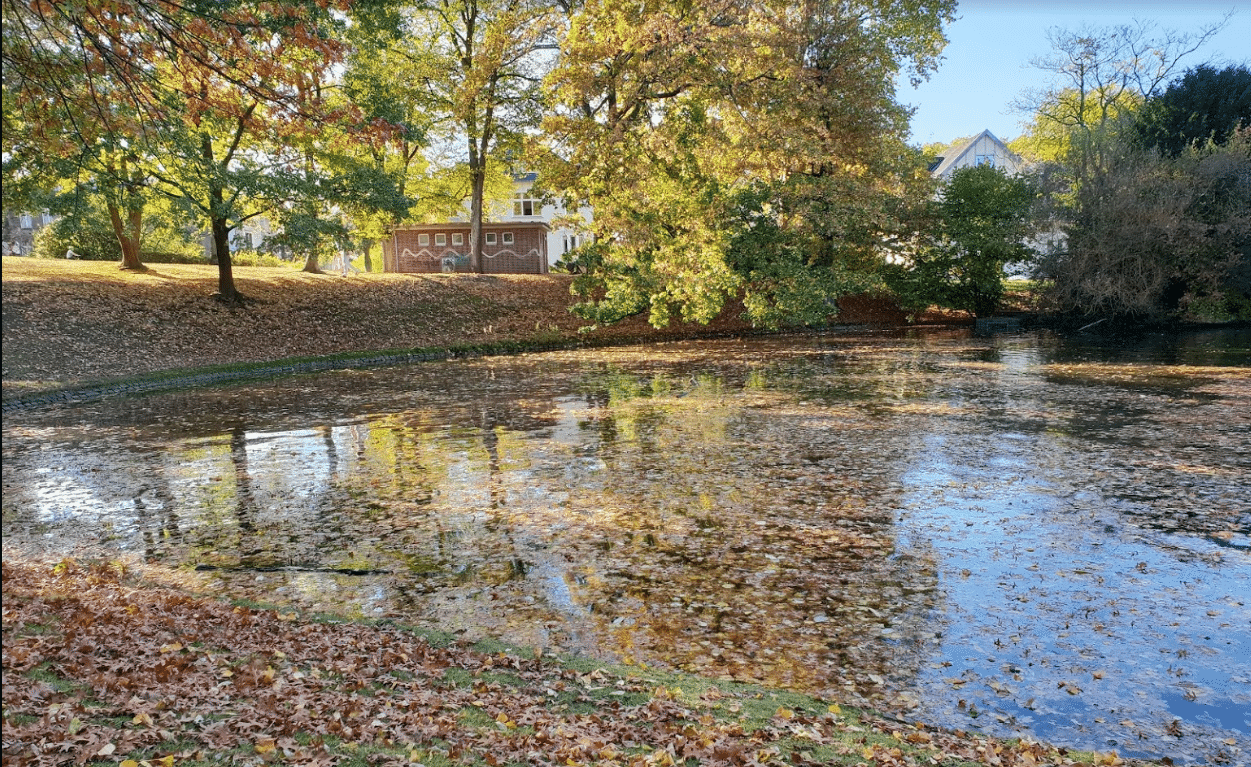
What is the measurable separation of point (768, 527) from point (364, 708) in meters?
5.52

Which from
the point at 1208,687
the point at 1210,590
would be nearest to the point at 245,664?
the point at 1208,687

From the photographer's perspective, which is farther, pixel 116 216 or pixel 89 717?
pixel 116 216

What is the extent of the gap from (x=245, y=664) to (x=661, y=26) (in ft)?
87.7

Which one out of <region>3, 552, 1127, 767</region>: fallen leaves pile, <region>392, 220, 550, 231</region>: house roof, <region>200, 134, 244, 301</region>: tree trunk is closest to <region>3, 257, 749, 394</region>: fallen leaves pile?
<region>200, 134, 244, 301</region>: tree trunk

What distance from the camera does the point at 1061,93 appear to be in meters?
48.1

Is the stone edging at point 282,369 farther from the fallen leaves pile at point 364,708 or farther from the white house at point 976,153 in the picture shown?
the white house at point 976,153

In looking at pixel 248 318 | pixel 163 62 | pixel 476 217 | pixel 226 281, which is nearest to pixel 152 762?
pixel 163 62

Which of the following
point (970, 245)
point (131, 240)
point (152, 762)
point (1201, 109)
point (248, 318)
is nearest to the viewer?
point (152, 762)

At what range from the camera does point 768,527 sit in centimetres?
951

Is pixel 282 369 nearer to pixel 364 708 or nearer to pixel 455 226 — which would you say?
pixel 364 708

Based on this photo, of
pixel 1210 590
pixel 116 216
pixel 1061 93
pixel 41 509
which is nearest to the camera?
pixel 1210 590

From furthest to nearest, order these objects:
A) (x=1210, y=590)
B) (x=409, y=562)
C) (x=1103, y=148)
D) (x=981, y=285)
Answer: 1. (x=981, y=285)
2. (x=1103, y=148)
3. (x=409, y=562)
4. (x=1210, y=590)

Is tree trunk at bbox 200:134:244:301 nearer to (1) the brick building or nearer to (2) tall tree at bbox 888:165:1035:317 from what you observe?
(1) the brick building

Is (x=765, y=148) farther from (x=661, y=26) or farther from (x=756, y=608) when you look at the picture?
(x=756, y=608)
